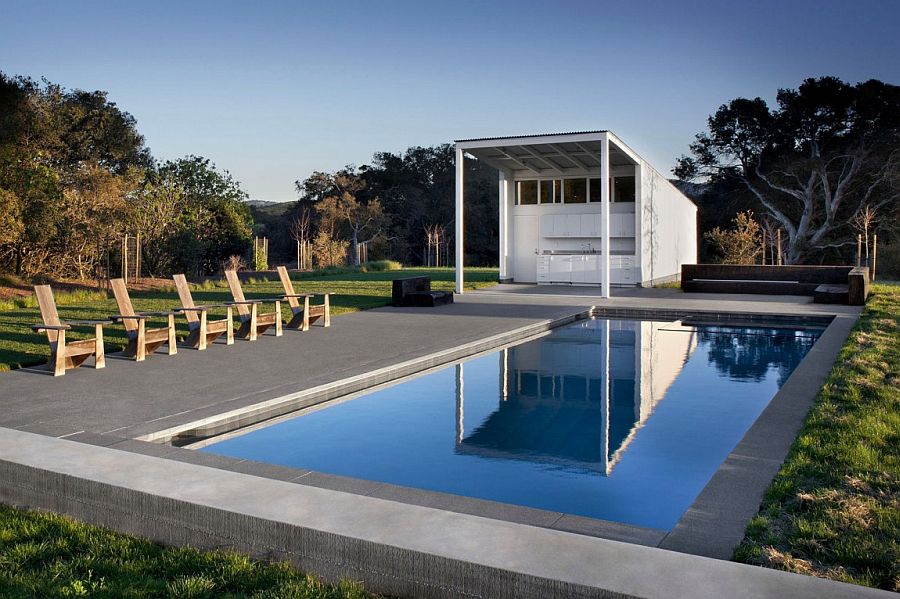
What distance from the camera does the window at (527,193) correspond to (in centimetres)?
2328

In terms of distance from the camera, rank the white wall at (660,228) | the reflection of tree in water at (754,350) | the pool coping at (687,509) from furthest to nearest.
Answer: the white wall at (660,228) → the reflection of tree in water at (754,350) → the pool coping at (687,509)

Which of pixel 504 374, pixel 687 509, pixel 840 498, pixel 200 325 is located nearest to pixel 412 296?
pixel 200 325

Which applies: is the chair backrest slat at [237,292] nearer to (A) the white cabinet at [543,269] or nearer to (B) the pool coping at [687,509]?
(B) the pool coping at [687,509]

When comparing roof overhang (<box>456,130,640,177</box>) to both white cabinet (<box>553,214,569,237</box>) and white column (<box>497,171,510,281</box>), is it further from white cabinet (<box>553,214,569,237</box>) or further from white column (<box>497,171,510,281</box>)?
white cabinet (<box>553,214,569,237</box>)

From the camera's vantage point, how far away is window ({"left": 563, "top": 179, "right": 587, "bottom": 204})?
22700mm

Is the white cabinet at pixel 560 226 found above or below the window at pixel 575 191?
below

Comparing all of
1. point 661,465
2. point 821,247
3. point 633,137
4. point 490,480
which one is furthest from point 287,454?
point 821,247

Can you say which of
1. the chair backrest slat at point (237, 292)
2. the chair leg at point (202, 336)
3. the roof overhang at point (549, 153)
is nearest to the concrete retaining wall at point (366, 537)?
the chair leg at point (202, 336)

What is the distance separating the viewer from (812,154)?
37125 mm

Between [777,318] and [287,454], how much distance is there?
10.9 m

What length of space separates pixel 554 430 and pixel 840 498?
273 centimetres

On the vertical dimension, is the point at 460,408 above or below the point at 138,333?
below

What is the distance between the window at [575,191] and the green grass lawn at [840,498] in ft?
53.3

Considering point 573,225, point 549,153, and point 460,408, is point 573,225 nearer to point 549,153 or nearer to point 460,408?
point 549,153
